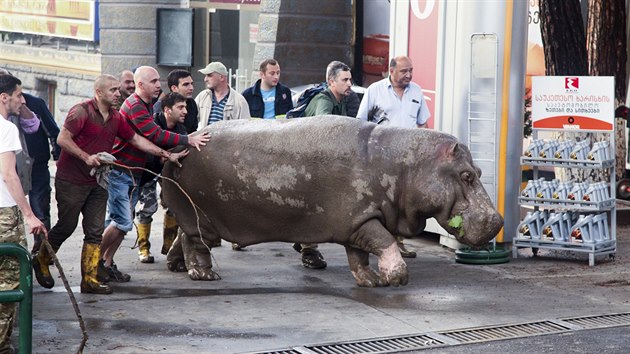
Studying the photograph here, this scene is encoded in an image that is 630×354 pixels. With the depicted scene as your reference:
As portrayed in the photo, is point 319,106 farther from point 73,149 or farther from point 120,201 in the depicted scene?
point 73,149

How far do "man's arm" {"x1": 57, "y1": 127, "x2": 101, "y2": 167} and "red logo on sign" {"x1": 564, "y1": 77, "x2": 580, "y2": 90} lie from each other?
176 inches

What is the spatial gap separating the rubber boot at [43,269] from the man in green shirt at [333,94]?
2752mm

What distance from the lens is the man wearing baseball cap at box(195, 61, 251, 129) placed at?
1181 cm

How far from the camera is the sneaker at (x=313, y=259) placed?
1119cm

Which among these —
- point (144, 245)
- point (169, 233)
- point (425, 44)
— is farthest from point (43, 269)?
point (425, 44)

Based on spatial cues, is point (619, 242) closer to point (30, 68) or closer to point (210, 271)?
point (210, 271)

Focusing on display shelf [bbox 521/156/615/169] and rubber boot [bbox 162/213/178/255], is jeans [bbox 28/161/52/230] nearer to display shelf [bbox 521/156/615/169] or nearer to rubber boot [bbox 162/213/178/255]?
rubber boot [bbox 162/213/178/255]

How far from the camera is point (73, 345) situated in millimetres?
8320

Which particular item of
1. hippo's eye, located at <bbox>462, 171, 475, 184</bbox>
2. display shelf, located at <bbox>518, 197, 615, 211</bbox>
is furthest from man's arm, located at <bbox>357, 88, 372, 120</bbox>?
hippo's eye, located at <bbox>462, 171, 475, 184</bbox>

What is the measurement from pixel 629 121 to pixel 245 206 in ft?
24.3

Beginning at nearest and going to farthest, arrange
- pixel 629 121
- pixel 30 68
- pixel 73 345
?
pixel 73 345, pixel 629 121, pixel 30 68

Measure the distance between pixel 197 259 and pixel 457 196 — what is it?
229 centimetres

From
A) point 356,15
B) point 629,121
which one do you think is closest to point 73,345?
point 629,121

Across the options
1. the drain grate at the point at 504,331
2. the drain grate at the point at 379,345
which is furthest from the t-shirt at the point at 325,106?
the drain grate at the point at 379,345
